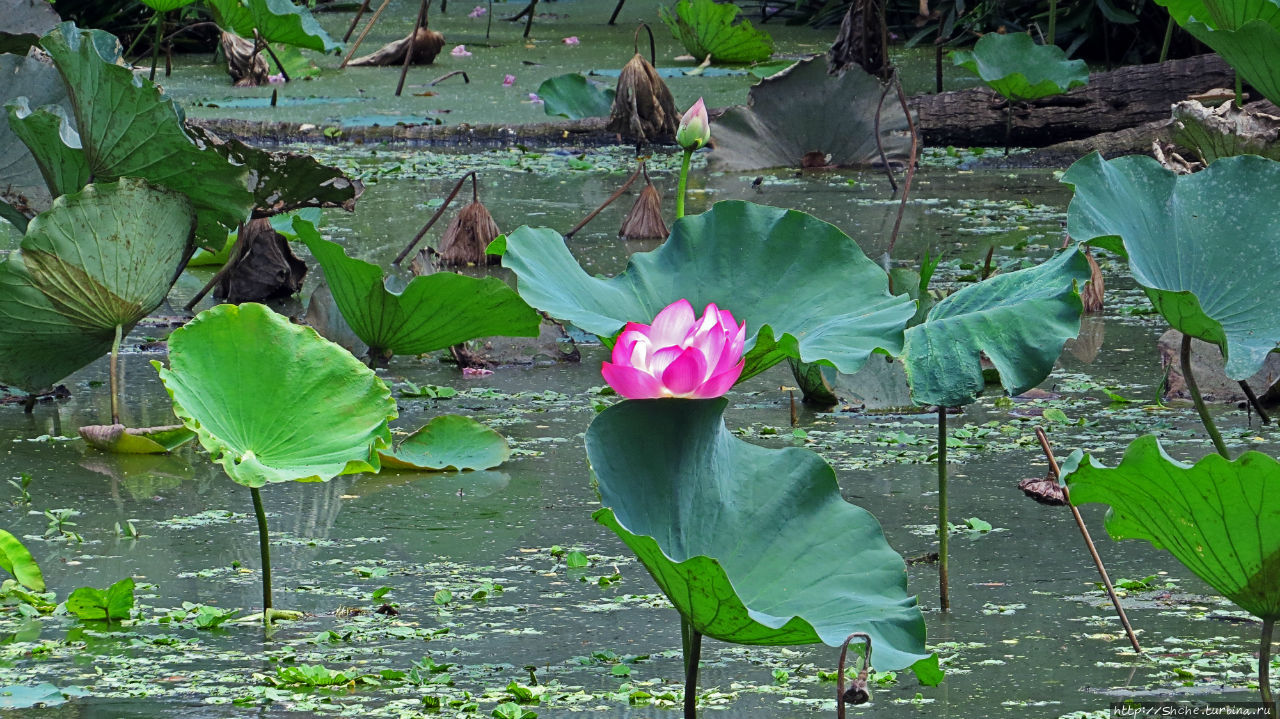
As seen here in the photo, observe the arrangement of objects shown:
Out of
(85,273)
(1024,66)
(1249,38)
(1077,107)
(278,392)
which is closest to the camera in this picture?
(278,392)

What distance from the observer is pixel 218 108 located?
645 cm

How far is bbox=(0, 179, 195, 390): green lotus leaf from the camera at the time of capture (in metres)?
2.38

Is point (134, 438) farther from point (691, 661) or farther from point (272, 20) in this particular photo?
point (272, 20)

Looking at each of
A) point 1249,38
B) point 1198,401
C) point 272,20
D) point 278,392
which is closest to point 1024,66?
point 1249,38

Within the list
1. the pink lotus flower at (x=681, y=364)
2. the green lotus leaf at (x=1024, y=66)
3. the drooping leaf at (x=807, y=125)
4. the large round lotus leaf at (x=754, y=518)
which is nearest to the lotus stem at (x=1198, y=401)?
the large round lotus leaf at (x=754, y=518)

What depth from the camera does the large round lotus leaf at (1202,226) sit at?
195 centimetres

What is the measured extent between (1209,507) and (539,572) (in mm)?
930

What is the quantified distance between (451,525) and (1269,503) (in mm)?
1217

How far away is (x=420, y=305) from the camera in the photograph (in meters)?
2.55

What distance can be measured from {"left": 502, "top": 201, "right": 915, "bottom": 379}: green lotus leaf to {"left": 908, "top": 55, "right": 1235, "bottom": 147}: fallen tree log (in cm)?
419

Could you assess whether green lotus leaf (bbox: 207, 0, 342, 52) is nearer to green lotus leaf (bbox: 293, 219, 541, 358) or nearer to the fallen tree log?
the fallen tree log

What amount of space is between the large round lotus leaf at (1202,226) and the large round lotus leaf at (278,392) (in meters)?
Result: 0.90

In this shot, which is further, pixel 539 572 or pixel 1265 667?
pixel 539 572

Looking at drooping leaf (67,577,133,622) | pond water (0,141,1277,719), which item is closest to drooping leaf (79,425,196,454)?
pond water (0,141,1277,719)
